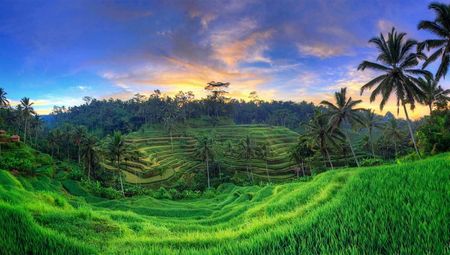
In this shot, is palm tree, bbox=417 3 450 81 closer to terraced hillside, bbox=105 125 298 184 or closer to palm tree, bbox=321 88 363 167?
palm tree, bbox=321 88 363 167

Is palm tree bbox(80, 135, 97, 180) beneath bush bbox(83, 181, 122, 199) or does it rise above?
above

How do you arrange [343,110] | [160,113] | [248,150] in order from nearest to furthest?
[343,110]
[248,150]
[160,113]

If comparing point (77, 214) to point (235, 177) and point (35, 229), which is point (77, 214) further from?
point (235, 177)

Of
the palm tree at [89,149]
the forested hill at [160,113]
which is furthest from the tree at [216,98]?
the palm tree at [89,149]

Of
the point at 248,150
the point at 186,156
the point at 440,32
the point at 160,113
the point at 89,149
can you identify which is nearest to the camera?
the point at 440,32

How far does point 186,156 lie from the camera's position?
98625 millimetres

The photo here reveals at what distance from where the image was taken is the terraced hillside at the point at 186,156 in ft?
270

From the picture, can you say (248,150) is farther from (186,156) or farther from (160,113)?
(160,113)

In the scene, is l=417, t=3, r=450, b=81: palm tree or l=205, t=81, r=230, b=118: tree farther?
l=205, t=81, r=230, b=118: tree

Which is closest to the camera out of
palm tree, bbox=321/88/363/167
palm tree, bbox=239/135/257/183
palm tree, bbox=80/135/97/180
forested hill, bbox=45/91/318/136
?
palm tree, bbox=321/88/363/167

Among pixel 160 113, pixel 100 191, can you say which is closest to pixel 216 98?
pixel 160 113

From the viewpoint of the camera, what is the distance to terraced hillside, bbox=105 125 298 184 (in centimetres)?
8244

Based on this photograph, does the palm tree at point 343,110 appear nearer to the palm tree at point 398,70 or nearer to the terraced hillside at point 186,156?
the palm tree at point 398,70

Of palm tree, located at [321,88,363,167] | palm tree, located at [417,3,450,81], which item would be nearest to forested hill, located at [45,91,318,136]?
palm tree, located at [321,88,363,167]
